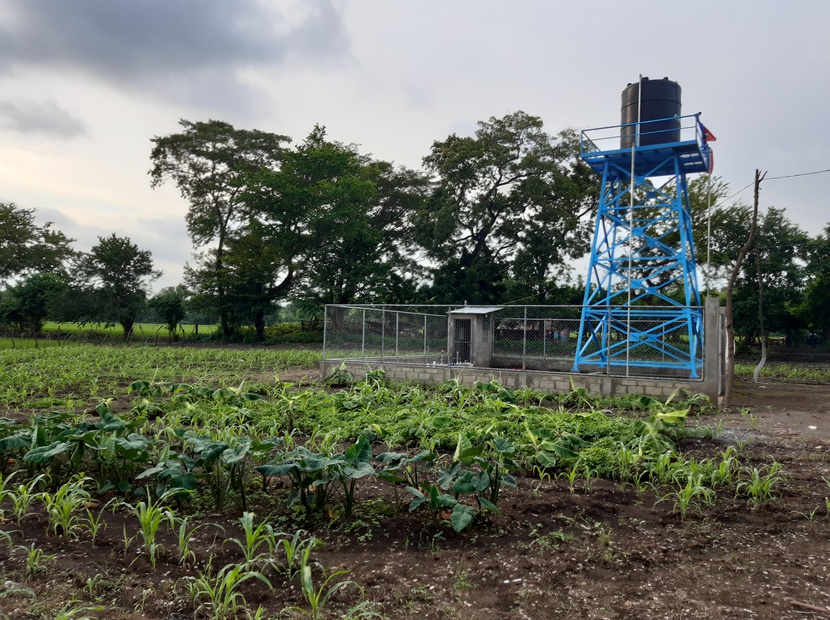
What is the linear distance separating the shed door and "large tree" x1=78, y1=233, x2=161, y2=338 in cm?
2565

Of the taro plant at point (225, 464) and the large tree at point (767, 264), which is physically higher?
the large tree at point (767, 264)

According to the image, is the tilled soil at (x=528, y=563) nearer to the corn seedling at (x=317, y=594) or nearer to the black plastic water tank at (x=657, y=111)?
the corn seedling at (x=317, y=594)

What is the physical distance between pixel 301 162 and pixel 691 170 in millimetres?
24096

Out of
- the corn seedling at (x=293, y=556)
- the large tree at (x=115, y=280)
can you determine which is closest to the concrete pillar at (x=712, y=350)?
the corn seedling at (x=293, y=556)

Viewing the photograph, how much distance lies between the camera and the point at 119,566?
3.23m

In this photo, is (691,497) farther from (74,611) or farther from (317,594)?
(74,611)

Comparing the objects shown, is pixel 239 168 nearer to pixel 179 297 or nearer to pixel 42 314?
pixel 179 297

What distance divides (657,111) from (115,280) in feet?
105

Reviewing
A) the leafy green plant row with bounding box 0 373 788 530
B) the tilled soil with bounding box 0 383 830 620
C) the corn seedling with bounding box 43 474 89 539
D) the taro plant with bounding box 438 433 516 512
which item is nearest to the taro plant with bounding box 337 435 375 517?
the leafy green plant row with bounding box 0 373 788 530

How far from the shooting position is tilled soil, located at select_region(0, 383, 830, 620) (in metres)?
2.80

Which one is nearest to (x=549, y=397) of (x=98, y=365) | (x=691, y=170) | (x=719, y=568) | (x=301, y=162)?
(x=719, y=568)

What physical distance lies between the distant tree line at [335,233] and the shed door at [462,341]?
15514mm

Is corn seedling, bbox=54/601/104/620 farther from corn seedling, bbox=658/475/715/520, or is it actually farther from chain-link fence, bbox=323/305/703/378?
chain-link fence, bbox=323/305/703/378

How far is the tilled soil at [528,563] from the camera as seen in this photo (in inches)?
110
